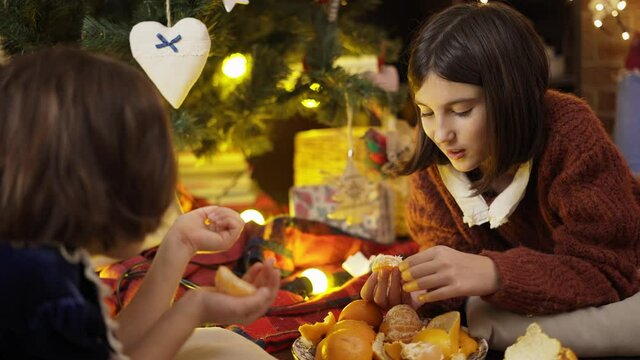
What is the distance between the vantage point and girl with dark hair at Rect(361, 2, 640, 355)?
1.18m

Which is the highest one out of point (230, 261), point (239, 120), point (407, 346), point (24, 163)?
point (24, 163)

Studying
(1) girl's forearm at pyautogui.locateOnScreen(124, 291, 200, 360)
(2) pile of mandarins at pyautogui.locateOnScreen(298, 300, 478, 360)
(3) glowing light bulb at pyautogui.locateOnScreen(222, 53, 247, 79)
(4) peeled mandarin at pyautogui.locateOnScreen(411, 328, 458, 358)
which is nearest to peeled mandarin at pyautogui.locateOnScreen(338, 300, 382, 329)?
(2) pile of mandarins at pyautogui.locateOnScreen(298, 300, 478, 360)

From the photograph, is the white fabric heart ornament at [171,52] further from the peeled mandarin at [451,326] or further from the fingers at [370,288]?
the peeled mandarin at [451,326]

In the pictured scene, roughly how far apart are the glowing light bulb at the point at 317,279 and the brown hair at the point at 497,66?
1.62 feet

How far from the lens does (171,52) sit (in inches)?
54.5

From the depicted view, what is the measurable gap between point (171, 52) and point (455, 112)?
0.52 m

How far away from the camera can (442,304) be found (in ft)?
4.32

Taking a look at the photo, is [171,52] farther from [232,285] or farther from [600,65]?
[600,65]

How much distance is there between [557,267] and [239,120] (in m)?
0.96

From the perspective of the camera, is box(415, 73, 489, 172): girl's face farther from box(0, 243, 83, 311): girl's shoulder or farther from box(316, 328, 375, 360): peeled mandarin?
box(0, 243, 83, 311): girl's shoulder

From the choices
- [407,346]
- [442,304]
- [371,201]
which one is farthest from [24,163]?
[371,201]

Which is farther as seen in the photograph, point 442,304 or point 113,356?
point 442,304

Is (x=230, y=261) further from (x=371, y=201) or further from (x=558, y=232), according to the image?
(x=558, y=232)

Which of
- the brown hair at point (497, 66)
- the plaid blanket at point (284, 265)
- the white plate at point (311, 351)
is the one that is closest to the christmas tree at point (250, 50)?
the plaid blanket at point (284, 265)
